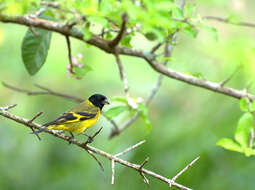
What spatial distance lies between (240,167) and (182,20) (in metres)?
2.90

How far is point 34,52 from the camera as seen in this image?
4.50 metres

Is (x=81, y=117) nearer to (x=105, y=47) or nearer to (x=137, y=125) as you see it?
(x=105, y=47)

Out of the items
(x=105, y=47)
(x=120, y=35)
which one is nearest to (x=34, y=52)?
(x=105, y=47)

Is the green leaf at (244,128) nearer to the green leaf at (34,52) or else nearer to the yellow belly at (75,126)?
the yellow belly at (75,126)

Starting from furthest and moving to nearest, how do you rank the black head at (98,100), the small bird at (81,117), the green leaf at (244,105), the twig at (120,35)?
the black head at (98,100), the small bird at (81,117), the green leaf at (244,105), the twig at (120,35)

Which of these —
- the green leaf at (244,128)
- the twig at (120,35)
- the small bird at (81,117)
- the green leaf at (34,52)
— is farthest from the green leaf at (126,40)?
the green leaf at (244,128)

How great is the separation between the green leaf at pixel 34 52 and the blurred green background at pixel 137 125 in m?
0.88

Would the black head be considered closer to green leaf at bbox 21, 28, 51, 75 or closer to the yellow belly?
the yellow belly

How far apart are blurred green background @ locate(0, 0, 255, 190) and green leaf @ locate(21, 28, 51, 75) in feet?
2.87

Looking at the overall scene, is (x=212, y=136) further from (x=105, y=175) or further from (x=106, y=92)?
(x=106, y=92)

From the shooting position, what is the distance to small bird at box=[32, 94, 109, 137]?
15.6 feet

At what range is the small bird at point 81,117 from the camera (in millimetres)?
4742

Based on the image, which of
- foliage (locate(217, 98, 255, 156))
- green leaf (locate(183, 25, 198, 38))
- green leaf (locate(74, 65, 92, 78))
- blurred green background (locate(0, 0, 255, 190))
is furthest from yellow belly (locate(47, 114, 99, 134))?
foliage (locate(217, 98, 255, 156))

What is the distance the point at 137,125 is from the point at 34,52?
115 inches
